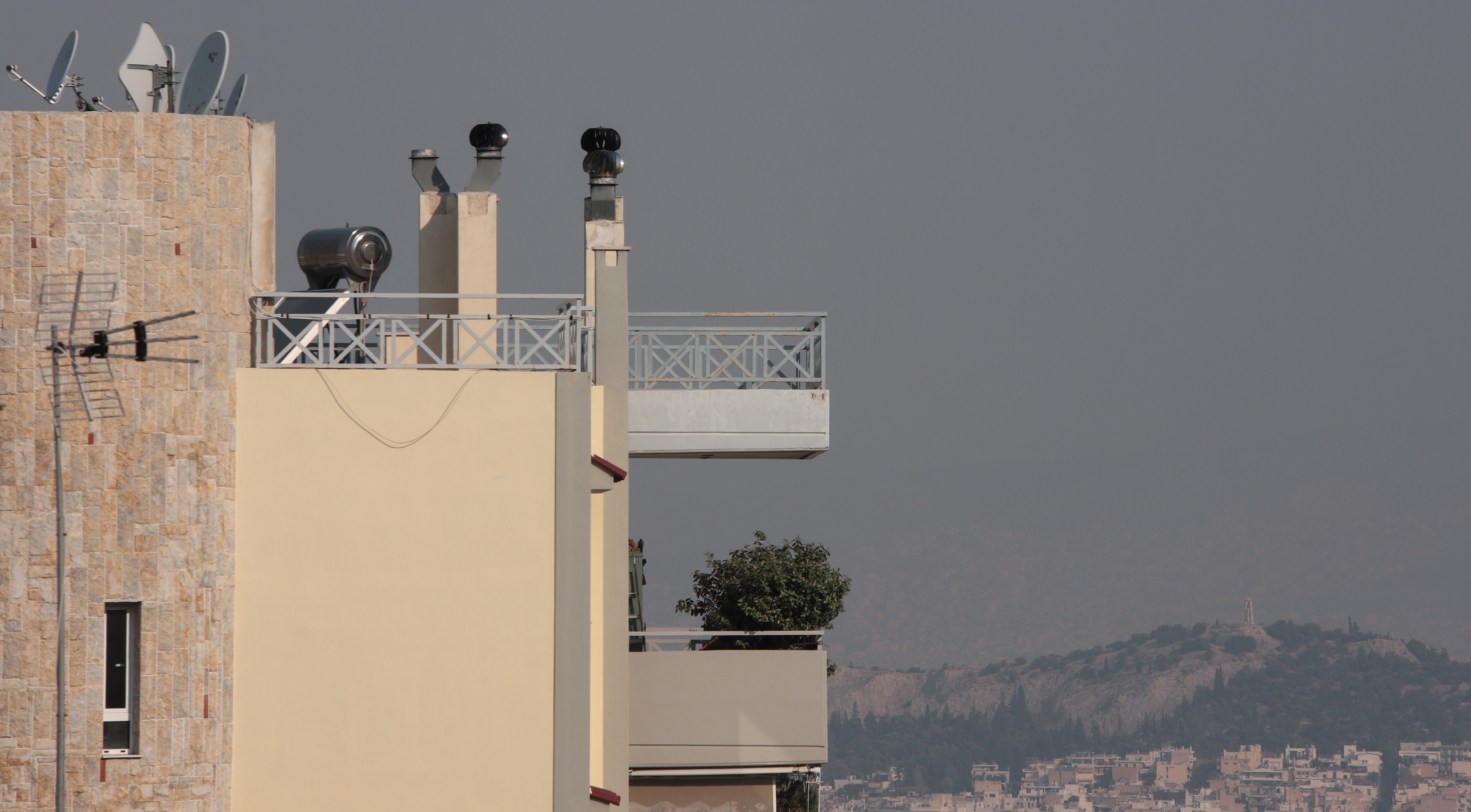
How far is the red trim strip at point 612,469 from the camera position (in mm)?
16078

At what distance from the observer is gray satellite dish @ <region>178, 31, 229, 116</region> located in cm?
1530

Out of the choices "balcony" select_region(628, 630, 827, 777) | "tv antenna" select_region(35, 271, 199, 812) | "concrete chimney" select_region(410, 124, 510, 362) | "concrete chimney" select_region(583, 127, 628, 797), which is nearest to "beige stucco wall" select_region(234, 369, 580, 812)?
"tv antenna" select_region(35, 271, 199, 812)

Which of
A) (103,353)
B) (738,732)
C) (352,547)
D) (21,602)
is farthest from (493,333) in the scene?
(738,732)

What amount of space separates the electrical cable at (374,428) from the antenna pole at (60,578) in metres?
2.12

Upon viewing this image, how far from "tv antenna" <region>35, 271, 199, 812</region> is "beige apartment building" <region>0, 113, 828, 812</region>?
0.07 meters

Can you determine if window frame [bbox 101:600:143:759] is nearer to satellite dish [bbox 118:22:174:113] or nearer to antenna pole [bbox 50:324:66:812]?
antenna pole [bbox 50:324:66:812]

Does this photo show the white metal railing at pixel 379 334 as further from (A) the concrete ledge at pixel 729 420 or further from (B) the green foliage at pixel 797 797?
(B) the green foliage at pixel 797 797

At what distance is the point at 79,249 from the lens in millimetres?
14078

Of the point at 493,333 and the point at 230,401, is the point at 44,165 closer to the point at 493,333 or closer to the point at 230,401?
the point at 230,401

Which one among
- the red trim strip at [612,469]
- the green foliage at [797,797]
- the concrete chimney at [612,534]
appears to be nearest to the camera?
the red trim strip at [612,469]

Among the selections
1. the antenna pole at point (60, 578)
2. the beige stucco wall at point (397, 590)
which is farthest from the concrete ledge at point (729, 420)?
the antenna pole at point (60, 578)

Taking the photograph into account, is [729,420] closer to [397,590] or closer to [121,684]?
[397,590]

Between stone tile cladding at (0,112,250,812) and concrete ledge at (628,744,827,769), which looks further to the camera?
concrete ledge at (628,744,827,769)

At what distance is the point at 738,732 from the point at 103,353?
9.34 metres
